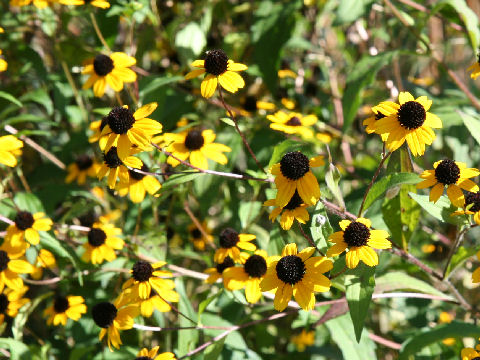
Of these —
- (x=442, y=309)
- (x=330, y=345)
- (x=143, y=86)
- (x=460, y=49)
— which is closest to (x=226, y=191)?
(x=143, y=86)

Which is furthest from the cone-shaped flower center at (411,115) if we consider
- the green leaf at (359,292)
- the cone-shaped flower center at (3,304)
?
the cone-shaped flower center at (3,304)

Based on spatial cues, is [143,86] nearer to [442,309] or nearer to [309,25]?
[309,25]

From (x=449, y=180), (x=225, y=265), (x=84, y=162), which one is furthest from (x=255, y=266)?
(x=84, y=162)

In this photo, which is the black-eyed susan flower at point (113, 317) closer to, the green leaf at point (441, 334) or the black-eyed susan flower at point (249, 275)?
the black-eyed susan flower at point (249, 275)

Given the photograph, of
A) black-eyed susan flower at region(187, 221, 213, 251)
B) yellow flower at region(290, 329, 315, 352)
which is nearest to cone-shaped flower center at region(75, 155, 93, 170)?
black-eyed susan flower at region(187, 221, 213, 251)

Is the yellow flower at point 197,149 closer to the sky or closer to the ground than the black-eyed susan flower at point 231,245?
closer to the sky

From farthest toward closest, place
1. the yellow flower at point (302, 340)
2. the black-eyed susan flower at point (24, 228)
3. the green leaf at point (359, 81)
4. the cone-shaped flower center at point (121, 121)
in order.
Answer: the yellow flower at point (302, 340), the green leaf at point (359, 81), the black-eyed susan flower at point (24, 228), the cone-shaped flower center at point (121, 121)
